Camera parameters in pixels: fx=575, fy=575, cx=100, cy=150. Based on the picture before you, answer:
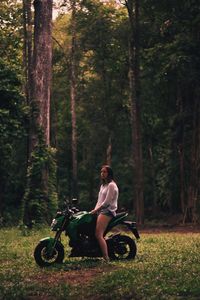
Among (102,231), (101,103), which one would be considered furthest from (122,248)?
(101,103)

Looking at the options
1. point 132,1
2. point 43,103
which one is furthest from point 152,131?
point 43,103

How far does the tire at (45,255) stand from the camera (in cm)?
1246

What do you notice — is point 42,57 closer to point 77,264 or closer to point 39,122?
point 39,122

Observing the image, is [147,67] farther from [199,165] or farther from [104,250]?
[104,250]

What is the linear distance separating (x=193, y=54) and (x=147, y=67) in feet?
28.8

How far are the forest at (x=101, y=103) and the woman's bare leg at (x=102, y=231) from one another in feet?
38.0

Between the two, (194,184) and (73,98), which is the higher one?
(73,98)

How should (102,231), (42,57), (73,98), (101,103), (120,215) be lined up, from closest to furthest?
(102,231) < (120,215) < (42,57) < (73,98) < (101,103)

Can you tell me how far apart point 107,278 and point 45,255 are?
2.67 metres

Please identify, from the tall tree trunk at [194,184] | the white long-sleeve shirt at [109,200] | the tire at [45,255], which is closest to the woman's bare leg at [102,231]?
the white long-sleeve shirt at [109,200]

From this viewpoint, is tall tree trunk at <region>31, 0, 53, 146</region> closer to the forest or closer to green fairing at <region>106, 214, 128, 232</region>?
the forest

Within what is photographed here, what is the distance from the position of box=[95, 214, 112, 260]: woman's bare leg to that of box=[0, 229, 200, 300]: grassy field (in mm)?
303

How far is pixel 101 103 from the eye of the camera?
47875mm

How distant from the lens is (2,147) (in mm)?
28906
